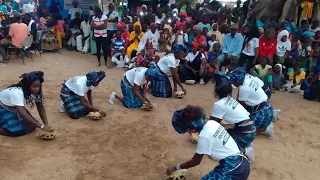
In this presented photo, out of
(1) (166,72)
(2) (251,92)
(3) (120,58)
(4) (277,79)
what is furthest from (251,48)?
(2) (251,92)

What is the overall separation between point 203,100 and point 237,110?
326 cm

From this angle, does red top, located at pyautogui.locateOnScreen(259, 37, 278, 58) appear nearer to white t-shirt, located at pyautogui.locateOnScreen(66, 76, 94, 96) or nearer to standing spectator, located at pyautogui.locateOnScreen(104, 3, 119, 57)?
standing spectator, located at pyautogui.locateOnScreen(104, 3, 119, 57)

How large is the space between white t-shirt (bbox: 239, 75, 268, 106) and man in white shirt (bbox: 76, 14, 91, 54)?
7.43 m

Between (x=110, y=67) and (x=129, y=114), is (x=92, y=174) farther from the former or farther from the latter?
(x=110, y=67)

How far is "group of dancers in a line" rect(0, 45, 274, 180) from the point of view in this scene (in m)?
3.56

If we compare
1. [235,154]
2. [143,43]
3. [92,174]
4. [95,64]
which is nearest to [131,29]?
[143,43]

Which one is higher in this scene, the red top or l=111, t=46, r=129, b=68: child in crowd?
the red top

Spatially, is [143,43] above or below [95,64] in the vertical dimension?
above

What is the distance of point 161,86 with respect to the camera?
7.61m

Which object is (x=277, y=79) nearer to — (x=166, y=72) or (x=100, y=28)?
(x=166, y=72)

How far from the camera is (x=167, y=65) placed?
23.9ft

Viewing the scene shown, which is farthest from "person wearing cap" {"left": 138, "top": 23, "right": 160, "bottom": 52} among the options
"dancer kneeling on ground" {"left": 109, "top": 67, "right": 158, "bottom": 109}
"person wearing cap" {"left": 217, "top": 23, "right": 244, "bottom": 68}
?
"dancer kneeling on ground" {"left": 109, "top": 67, "right": 158, "bottom": 109}

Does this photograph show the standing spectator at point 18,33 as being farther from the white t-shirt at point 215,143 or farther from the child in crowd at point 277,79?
the white t-shirt at point 215,143

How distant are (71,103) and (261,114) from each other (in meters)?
3.20
